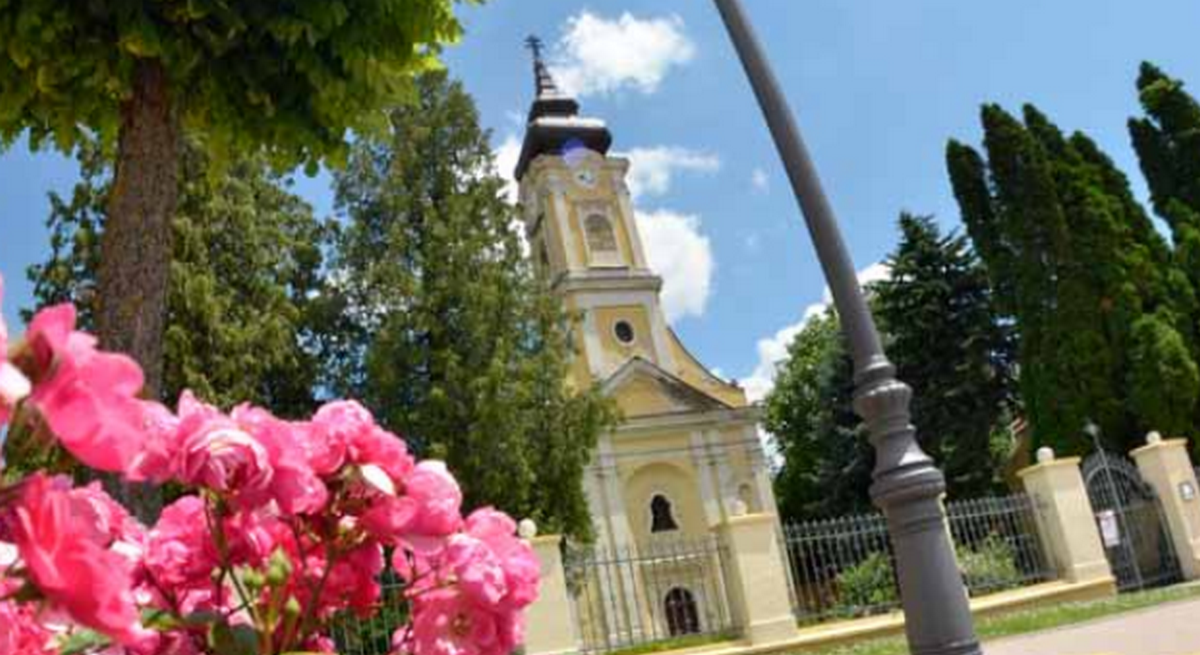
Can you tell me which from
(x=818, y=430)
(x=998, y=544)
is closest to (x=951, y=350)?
(x=818, y=430)

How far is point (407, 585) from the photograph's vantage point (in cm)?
166

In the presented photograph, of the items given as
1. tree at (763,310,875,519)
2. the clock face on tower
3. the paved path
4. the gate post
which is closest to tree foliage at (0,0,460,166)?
the paved path

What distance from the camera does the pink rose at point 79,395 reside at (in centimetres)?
85

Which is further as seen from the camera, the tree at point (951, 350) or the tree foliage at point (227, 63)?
the tree at point (951, 350)

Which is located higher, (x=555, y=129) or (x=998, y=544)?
(x=555, y=129)

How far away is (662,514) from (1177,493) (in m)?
19.0

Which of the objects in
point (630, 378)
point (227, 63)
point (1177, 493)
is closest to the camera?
point (227, 63)

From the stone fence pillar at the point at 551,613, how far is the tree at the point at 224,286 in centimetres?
827

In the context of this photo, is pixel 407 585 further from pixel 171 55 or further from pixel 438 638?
pixel 171 55

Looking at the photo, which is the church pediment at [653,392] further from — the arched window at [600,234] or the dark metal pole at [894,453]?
the dark metal pole at [894,453]

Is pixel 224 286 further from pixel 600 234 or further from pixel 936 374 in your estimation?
pixel 936 374

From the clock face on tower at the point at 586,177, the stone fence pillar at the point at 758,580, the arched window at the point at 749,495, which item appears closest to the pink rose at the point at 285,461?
the stone fence pillar at the point at 758,580

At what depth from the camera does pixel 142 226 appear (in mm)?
5027

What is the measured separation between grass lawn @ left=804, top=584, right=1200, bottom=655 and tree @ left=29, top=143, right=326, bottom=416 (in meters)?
11.5
